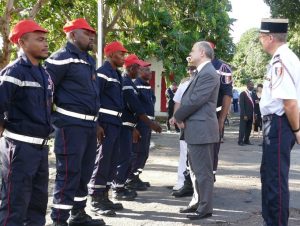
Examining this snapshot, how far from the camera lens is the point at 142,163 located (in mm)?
8414

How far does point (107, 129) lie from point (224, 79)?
195cm

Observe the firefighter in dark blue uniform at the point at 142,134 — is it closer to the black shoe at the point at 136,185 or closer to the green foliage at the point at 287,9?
the black shoe at the point at 136,185

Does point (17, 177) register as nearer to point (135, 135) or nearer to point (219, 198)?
point (135, 135)

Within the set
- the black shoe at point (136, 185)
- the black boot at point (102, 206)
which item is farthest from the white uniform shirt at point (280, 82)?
the black shoe at point (136, 185)

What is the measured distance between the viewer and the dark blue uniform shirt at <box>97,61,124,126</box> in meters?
6.48

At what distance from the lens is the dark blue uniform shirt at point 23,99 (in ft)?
14.8

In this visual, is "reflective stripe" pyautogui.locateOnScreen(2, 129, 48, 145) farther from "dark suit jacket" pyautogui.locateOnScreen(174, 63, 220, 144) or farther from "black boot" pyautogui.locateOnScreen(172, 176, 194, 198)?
"black boot" pyautogui.locateOnScreen(172, 176, 194, 198)

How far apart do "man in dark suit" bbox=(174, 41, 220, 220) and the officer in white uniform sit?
3.58 feet

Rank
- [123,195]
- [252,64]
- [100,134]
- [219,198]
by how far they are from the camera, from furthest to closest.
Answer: [252,64] → [219,198] → [123,195] → [100,134]

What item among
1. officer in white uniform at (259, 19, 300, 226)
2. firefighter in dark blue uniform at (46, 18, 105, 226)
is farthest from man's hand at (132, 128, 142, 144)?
officer in white uniform at (259, 19, 300, 226)

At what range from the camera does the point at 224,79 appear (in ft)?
23.9

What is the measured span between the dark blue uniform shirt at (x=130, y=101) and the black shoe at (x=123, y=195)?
3.45 ft

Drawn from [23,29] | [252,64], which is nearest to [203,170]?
[23,29]

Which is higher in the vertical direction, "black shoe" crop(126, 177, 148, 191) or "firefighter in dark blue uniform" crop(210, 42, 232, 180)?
"firefighter in dark blue uniform" crop(210, 42, 232, 180)
